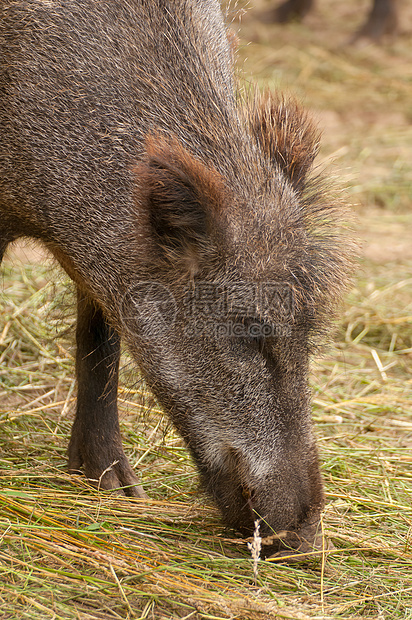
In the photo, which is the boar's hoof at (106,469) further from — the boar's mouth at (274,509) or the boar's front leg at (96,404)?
the boar's mouth at (274,509)

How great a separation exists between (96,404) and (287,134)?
174 centimetres

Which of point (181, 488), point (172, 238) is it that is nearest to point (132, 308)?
point (172, 238)

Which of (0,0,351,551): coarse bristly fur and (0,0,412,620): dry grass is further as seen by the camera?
(0,0,351,551): coarse bristly fur

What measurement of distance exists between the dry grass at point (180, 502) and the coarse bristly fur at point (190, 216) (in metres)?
0.27

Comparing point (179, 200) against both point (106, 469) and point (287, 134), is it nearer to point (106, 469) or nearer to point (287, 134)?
point (287, 134)

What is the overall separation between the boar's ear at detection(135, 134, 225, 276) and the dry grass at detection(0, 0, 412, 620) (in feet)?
2.74

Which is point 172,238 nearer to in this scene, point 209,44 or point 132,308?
point 132,308

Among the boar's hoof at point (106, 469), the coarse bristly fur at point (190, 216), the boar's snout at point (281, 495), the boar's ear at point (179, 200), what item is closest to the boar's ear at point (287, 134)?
the coarse bristly fur at point (190, 216)

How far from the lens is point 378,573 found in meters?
3.28

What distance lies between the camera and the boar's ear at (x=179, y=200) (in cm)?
308

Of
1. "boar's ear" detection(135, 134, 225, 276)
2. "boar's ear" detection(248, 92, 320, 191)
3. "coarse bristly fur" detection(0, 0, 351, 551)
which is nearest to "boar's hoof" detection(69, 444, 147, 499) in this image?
"coarse bristly fur" detection(0, 0, 351, 551)

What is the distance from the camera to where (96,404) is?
408 cm

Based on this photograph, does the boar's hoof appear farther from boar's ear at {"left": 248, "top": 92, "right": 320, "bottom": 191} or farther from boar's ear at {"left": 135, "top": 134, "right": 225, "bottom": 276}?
boar's ear at {"left": 248, "top": 92, "right": 320, "bottom": 191}

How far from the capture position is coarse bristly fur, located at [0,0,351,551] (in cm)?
313
